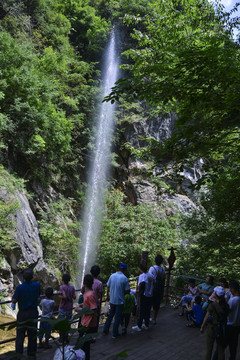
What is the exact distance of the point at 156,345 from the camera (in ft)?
19.4

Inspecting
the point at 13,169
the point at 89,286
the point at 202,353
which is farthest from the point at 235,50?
the point at 13,169

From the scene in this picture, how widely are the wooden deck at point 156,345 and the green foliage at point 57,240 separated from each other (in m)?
8.44

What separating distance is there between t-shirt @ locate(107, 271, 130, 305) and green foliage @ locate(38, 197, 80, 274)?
8927 millimetres

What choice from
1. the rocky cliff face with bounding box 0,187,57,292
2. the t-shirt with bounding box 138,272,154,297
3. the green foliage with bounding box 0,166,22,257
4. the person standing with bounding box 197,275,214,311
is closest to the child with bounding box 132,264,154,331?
the t-shirt with bounding box 138,272,154,297

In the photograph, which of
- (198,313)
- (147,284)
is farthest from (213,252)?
(147,284)

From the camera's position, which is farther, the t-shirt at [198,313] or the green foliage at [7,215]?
the green foliage at [7,215]

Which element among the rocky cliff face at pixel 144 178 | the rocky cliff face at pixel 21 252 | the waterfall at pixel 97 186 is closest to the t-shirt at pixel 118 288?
the rocky cliff face at pixel 21 252

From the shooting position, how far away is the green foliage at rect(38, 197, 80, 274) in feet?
47.7

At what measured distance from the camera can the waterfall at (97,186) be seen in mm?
18031

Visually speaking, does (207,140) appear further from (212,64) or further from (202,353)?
(202,353)

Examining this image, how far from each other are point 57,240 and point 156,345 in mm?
9972

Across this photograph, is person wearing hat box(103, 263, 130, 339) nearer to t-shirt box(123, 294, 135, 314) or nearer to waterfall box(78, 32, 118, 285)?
t-shirt box(123, 294, 135, 314)

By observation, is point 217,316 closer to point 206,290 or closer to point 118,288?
point 118,288

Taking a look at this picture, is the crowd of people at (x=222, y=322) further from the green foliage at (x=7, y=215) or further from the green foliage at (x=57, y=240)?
the green foliage at (x=57, y=240)
